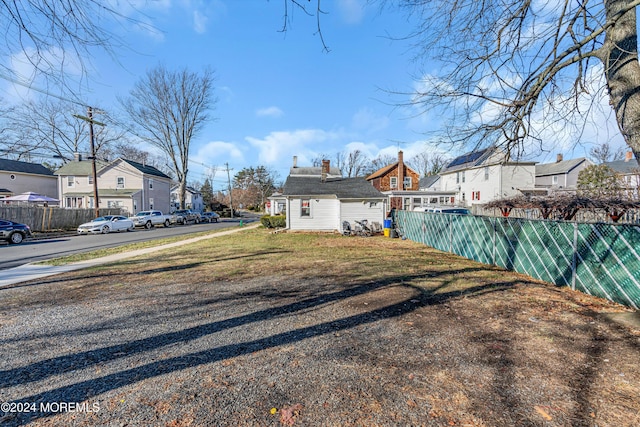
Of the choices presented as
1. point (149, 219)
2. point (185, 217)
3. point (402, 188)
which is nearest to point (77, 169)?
point (185, 217)

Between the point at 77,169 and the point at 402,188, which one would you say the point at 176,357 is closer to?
the point at 402,188

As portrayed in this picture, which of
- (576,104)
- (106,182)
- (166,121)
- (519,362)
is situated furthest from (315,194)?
(106,182)

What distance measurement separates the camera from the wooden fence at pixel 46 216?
19.4 metres

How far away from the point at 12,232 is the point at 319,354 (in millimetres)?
19641

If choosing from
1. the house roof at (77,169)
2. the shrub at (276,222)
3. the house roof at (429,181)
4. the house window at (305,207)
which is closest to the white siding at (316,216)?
the house window at (305,207)

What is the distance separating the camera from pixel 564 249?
6441mm

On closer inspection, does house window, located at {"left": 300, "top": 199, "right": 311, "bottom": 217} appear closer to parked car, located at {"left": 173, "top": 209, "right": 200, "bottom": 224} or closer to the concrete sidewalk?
the concrete sidewalk

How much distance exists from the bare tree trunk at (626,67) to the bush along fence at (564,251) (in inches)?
99.9

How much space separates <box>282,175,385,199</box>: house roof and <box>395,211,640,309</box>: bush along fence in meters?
8.43

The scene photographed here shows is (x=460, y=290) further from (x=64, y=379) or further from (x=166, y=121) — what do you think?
(x=166, y=121)

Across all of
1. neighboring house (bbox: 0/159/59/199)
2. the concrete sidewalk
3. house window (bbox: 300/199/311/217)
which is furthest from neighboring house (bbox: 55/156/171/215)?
the concrete sidewalk

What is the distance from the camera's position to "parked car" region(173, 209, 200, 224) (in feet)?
104

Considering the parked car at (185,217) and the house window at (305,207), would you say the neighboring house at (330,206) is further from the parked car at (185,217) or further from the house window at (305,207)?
the parked car at (185,217)

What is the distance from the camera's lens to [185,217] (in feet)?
108
